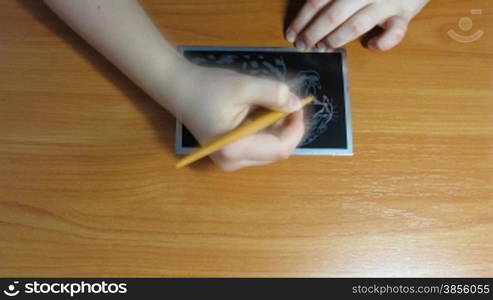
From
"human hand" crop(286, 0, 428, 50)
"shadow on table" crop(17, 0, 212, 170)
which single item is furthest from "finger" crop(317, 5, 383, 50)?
"shadow on table" crop(17, 0, 212, 170)

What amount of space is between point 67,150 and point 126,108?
0.26ft

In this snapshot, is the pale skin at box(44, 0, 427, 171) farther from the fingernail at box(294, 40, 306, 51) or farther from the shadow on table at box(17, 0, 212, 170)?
the fingernail at box(294, 40, 306, 51)

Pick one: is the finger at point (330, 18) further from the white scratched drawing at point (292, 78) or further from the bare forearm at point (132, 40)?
the bare forearm at point (132, 40)

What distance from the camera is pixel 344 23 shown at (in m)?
0.51

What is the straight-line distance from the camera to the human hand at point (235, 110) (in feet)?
1.32

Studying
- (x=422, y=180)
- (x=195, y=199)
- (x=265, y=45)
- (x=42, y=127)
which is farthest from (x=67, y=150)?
(x=422, y=180)

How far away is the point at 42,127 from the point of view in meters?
0.47

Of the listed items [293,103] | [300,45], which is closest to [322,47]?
[300,45]

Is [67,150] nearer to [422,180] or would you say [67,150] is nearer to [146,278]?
[146,278]

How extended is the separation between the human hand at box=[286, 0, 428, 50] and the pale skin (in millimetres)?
134

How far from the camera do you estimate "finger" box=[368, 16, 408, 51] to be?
0.51m

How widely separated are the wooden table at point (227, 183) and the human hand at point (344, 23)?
2cm
